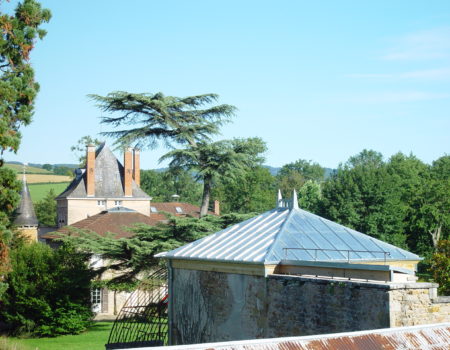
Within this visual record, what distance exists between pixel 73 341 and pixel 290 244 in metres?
19.2

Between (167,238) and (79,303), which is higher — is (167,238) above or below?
above

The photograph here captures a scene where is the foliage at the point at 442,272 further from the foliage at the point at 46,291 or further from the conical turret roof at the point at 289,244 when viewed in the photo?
the foliage at the point at 46,291

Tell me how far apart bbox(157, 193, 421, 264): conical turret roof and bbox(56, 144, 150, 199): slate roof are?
36.7m

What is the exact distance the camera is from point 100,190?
52219mm

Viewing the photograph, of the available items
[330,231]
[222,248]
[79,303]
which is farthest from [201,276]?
[79,303]

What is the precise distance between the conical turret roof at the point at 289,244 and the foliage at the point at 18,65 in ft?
31.6

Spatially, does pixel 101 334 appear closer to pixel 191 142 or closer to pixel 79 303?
pixel 79 303

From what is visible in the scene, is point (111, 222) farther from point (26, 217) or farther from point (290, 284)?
point (290, 284)

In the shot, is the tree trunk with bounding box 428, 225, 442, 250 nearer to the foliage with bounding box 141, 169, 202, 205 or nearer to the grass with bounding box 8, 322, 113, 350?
the grass with bounding box 8, 322, 113, 350

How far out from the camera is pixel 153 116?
95.3 feet

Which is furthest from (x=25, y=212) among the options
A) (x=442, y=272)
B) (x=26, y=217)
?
(x=442, y=272)

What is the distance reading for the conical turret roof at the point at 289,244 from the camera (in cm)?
1383

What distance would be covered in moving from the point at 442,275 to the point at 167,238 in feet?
37.7

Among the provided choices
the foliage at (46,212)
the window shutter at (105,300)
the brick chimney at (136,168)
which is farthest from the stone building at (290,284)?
the foliage at (46,212)
